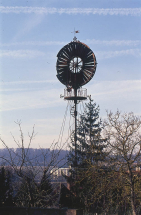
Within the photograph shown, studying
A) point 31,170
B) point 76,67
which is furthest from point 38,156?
point 76,67

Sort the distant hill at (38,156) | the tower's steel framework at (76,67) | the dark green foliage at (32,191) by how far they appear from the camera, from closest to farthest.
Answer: the dark green foliage at (32,191) → the distant hill at (38,156) → the tower's steel framework at (76,67)

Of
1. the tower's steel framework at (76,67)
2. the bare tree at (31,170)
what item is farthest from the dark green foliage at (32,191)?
the tower's steel framework at (76,67)

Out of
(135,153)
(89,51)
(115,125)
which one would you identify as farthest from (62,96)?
(135,153)

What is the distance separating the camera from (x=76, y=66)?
24.1 meters

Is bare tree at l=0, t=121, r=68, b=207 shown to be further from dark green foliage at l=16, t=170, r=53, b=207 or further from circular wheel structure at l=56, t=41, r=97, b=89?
circular wheel structure at l=56, t=41, r=97, b=89

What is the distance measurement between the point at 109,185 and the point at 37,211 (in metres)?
8.98

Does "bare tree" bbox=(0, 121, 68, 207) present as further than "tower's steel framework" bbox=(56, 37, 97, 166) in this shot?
No

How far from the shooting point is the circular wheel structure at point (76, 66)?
944 inches

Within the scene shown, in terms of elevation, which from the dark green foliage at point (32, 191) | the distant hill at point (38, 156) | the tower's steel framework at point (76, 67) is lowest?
the dark green foliage at point (32, 191)

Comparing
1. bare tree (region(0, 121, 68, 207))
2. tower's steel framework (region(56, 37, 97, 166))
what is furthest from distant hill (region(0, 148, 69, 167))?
tower's steel framework (region(56, 37, 97, 166))

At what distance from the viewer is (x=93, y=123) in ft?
105

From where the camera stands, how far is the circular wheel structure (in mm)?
23984

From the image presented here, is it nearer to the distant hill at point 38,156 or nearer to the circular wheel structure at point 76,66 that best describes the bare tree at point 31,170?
the distant hill at point 38,156

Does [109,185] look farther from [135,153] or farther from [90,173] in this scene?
[135,153]
